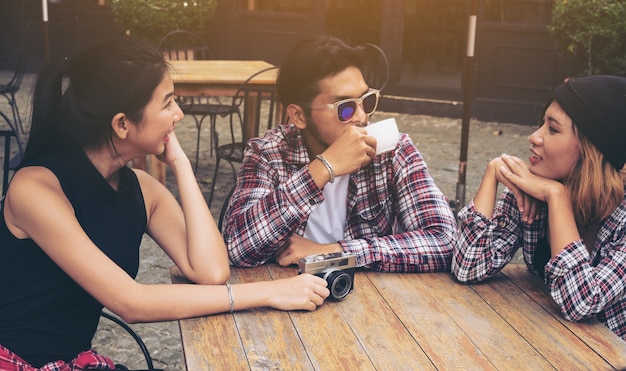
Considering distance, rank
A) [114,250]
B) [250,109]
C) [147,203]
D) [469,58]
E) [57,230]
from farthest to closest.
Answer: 1. [250,109]
2. [469,58]
3. [147,203]
4. [114,250]
5. [57,230]

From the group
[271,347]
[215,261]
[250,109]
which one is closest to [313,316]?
[271,347]

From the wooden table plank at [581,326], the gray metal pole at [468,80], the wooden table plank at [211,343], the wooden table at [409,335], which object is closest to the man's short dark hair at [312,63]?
the wooden table at [409,335]

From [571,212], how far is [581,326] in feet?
1.20

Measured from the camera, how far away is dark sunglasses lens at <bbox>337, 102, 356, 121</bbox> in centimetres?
259

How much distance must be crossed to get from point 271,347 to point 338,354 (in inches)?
6.2

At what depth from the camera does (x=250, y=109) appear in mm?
6141

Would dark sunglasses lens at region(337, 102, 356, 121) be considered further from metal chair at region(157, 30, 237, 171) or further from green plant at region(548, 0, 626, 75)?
green plant at region(548, 0, 626, 75)

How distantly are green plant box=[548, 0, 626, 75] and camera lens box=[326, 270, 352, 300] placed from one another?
6930 millimetres

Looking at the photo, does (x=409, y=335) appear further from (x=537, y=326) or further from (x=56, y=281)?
(x=56, y=281)

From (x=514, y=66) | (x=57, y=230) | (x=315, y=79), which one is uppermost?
(x=315, y=79)

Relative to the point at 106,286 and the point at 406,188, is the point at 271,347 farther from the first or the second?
the point at 406,188

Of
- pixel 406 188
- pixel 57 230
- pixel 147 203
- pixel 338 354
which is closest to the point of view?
pixel 338 354

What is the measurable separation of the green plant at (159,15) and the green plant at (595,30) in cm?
453

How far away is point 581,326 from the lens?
2020 millimetres
